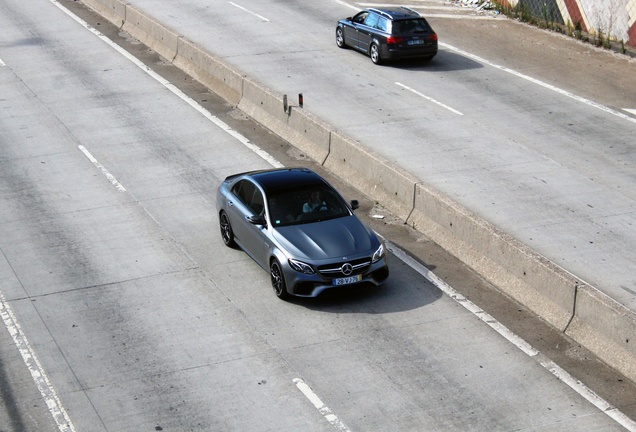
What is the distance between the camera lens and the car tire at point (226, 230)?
43.8ft

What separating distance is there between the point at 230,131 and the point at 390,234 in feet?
21.2

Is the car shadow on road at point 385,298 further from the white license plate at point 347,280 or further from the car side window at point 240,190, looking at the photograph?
the car side window at point 240,190

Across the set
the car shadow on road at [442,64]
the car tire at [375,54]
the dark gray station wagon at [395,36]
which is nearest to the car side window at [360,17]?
the dark gray station wagon at [395,36]

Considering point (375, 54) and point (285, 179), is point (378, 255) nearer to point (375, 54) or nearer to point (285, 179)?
point (285, 179)

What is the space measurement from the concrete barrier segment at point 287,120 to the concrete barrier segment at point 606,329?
7713 millimetres

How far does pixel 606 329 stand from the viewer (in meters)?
10.2

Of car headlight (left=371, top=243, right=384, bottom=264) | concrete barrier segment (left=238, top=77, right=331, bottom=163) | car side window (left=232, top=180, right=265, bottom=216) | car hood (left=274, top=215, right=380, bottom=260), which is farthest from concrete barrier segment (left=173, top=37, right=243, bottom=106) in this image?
car headlight (left=371, top=243, right=384, bottom=264)

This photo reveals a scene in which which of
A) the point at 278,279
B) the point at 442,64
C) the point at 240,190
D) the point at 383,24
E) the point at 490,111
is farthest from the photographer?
the point at 442,64

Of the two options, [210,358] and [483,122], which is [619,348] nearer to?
[210,358]

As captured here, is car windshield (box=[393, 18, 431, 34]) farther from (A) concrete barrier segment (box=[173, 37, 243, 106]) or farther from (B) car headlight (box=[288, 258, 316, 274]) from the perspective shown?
(B) car headlight (box=[288, 258, 316, 274])

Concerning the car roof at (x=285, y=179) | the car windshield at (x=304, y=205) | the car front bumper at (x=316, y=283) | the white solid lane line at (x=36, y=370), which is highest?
the car roof at (x=285, y=179)

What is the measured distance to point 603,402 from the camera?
9.42 metres

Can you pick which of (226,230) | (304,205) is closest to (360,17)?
(226,230)

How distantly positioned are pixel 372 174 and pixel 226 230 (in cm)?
342
